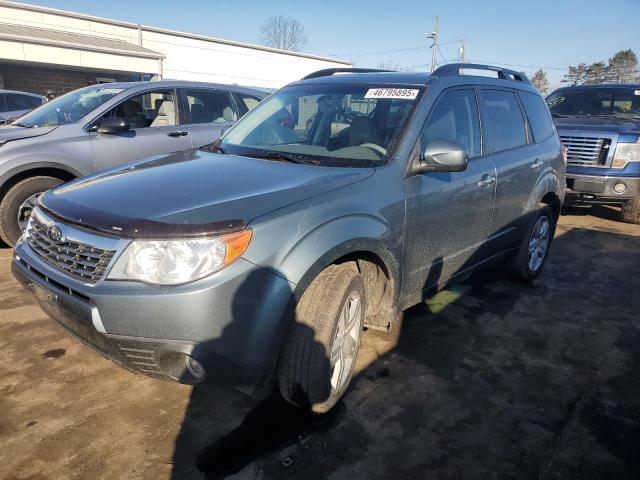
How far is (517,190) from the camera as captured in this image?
386 cm

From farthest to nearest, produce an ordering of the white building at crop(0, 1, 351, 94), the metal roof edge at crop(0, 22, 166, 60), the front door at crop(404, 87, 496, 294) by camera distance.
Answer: the white building at crop(0, 1, 351, 94), the metal roof edge at crop(0, 22, 166, 60), the front door at crop(404, 87, 496, 294)

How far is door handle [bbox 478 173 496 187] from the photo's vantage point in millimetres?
3341

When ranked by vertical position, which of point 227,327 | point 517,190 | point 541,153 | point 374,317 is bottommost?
point 374,317

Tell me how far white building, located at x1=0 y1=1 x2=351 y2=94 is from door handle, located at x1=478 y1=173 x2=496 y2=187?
18.6m

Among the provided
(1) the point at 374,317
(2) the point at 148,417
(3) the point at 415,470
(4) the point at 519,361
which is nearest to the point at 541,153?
(4) the point at 519,361

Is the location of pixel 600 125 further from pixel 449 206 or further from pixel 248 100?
pixel 449 206

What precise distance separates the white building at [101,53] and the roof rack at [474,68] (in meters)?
18.0

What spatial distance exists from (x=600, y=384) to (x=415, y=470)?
1489 mm

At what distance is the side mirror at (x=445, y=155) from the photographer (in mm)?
2689

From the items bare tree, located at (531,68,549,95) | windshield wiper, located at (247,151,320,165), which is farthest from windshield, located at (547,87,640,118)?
bare tree, located at (531,68,549,95)

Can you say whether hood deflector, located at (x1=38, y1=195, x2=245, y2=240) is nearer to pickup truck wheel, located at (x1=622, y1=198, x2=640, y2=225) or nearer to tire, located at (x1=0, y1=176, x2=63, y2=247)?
tire, located at (x1=0, y1=176, x2=63, y2=247)

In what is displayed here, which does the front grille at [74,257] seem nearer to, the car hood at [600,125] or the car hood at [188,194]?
the car hood at [188,194]

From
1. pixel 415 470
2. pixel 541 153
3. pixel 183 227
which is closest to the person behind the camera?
pixel 183 227

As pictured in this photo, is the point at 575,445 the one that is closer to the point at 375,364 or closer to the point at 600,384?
the point at 600,384
